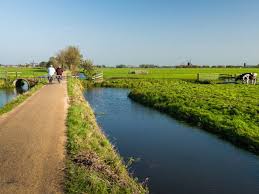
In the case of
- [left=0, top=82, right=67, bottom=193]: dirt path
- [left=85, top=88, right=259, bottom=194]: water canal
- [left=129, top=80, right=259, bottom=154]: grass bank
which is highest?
[left=0, top=82, right=67, bottom=193]: dirt path

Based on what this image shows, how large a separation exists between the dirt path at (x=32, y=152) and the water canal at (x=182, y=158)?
292 centimetres

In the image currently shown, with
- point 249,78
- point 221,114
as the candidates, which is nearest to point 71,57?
point 249,78

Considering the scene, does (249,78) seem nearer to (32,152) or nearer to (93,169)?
(32,152)

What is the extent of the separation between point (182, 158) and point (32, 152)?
6075 mm

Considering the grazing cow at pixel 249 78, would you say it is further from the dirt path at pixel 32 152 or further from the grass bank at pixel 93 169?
the grass bank at pixel 93 169

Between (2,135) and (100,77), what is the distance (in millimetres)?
49744

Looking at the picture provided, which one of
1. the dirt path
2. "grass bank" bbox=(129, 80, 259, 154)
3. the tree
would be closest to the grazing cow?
"grass bank" bbox=(129, 80, 259, 154)

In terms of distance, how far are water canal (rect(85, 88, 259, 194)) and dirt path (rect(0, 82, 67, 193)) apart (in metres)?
2.92

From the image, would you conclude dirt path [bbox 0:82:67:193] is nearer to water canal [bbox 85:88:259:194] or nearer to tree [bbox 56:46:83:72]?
water canal [bbox 85:88:259:194]

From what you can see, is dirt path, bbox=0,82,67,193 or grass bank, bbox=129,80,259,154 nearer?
Result: dirt path, bbox=0,82,67,193

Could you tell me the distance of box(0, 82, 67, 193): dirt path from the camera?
8172 mm

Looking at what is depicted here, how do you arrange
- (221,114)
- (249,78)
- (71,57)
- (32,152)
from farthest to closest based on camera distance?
1. (71,57)
2. (249,78)
3. (221,114)
4. (32,152)

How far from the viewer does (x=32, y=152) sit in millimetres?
10625

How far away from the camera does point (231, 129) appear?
17.9m
